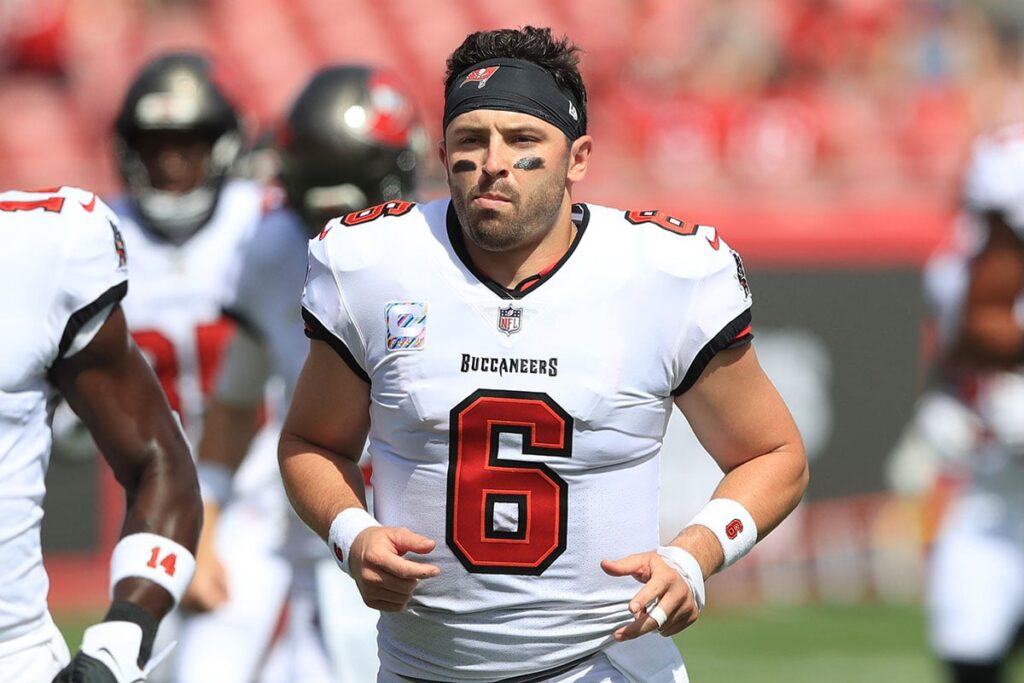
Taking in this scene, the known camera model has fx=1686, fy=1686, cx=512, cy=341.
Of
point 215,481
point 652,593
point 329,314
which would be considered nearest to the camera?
point 652,593

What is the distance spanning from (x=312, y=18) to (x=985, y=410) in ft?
29.3

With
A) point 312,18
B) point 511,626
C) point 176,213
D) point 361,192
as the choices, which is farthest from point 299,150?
point 312,18

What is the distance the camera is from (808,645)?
29.0 ft

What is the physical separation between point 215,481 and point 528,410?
2.02 m

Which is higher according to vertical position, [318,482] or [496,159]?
[496,159]

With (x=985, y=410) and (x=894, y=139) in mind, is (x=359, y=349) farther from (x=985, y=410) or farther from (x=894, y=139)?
(x=894, y=139)

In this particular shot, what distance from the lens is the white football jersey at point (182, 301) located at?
17.4 ft

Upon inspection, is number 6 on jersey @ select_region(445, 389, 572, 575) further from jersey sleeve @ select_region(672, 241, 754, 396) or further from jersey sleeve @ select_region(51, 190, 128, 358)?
jersey sleeve @ select_region(51, 190, 128, 358)

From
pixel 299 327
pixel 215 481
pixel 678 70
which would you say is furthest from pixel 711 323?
pixel 678 70

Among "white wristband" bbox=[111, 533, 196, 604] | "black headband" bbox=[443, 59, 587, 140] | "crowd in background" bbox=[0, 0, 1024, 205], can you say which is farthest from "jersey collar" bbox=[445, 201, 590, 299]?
"crowd in background" bbox=[0, 0, 1024, 205]

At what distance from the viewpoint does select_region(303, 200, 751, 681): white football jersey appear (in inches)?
116

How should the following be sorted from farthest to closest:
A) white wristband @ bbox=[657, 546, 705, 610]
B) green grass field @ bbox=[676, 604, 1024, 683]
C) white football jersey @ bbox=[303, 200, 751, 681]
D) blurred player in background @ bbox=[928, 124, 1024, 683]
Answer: green grass field @ bbox=[676, 604, 1024, 683], blurred player in background @ bbox=[928, 124, 1024, 683], white football jersey @ bbox=[303, 200, 751, 681], white wristband @ bbox=[657, 546, 705, 610]

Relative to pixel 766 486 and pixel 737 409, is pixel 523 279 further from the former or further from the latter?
pixel 766 486

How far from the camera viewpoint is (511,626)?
2.98m
